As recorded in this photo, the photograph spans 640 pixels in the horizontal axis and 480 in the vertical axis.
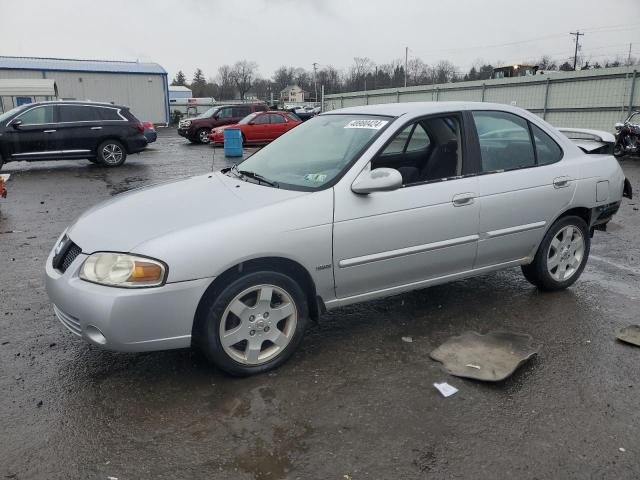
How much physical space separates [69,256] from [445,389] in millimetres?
2494

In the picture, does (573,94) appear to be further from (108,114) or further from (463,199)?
(463,199)

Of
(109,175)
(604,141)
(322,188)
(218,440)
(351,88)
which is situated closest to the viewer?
(218,440)

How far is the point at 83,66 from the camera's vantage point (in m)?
34.8

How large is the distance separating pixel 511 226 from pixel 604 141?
1.77 metres

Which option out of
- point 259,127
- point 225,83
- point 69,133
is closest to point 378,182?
point 69,133

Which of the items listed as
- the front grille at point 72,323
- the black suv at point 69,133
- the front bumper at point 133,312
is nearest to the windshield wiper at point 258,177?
the front bumper at point 133,312

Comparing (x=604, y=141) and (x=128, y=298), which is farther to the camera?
(x=604, y=141)

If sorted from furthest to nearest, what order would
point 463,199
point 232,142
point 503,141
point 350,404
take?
point 232,142
point 503,141
point 463,199
point 350,404

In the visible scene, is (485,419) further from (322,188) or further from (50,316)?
(50,316)

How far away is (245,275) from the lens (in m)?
3.19

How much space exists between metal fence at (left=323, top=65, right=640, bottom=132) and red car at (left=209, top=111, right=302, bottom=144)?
20.9 ft

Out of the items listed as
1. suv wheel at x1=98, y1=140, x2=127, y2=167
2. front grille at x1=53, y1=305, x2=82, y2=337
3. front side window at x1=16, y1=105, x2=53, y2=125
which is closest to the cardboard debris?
front grille at x1=53, y1=305, x2=82, y2=337

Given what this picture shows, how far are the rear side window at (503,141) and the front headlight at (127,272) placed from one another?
261 centimetres

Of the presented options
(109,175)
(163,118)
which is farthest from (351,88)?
(109,175)
